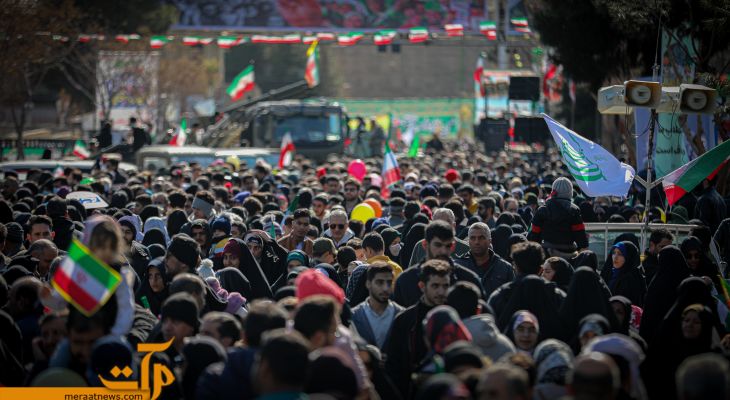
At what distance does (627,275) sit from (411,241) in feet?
7.38

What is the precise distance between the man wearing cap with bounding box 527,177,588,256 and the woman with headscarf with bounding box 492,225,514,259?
0.54 metres

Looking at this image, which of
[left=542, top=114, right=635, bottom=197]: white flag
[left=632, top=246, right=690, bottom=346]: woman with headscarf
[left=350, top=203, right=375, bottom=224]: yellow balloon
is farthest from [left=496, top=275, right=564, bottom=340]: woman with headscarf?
[left=350, top=203, right=375, bottom=224]: yellow balloon

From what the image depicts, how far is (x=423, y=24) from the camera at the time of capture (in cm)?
4981

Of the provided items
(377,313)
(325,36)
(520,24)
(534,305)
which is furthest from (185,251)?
(325,36)

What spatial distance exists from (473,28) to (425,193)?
112 feet

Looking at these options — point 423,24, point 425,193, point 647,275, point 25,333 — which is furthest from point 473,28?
point 25,333

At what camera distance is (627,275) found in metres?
10.5

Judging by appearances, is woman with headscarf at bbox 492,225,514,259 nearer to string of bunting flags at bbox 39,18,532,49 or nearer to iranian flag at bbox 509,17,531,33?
iranian flag at bbox 509,17,531,33

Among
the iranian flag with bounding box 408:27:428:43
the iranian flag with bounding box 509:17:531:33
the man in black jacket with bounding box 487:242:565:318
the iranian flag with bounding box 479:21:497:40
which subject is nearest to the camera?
the man in black jacket with bounding box 487:242:565:318

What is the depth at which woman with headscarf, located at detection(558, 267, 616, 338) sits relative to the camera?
8.11 metres

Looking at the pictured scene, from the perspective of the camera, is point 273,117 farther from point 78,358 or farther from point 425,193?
point 78,358

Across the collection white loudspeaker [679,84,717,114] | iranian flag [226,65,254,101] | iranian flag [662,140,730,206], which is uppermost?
iranian flag [226,65,254,101]

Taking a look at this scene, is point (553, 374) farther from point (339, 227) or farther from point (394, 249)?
point (339, 227)

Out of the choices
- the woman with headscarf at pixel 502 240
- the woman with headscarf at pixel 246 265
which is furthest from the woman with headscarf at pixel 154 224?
the woman with headscarf at pixel 502 240
